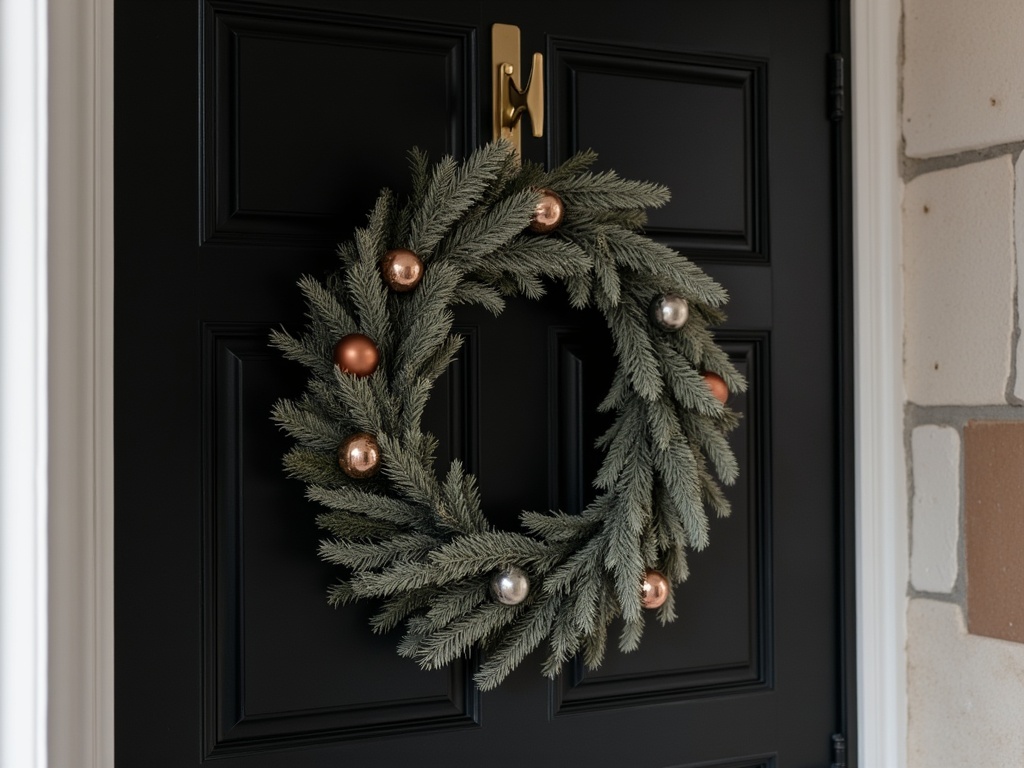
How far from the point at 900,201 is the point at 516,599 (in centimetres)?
78

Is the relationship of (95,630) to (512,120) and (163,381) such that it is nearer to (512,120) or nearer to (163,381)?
(163,381)

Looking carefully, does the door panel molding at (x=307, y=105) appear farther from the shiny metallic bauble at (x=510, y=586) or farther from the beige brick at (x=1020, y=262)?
the beige brick at (x=1020, y=262)

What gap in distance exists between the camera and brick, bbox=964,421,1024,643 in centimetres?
129

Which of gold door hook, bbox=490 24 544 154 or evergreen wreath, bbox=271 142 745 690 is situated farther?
gold door hook, bbox=490 24 544 154

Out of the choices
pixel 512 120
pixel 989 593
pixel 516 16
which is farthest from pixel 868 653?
pixel 516 16

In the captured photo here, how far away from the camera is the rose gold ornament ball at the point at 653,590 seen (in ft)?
3.95

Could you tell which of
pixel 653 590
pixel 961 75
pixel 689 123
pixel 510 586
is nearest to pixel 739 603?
pixel 653 590

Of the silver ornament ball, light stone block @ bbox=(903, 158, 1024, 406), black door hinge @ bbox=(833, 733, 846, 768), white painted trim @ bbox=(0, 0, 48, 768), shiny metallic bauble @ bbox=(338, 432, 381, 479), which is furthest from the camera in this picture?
black door hinge @ bbox=(833, 733, 846, 768)

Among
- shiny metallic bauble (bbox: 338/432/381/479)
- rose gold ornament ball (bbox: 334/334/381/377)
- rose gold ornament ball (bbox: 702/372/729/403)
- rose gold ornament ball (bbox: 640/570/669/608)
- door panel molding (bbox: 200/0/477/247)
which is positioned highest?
door panel molding (bbox: 200/0/477/247)

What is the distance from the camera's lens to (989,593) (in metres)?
1.33

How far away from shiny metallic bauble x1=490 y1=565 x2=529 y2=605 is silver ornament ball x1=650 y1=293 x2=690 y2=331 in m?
0.33

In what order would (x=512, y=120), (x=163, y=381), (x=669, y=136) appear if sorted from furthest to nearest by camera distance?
(x=669, y=136) < (x=512, y=120) < (x=163, y=381)

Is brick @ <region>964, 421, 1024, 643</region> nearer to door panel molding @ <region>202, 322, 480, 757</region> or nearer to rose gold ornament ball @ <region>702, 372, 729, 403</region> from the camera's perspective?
rose gold ornament ball @ <region>702, 372, 729, 403</region>

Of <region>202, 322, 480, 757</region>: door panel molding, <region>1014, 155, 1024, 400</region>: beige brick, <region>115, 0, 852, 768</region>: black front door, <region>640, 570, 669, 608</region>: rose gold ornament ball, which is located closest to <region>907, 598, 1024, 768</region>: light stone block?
<region>115, 0, 852, 768</region>: black front door
